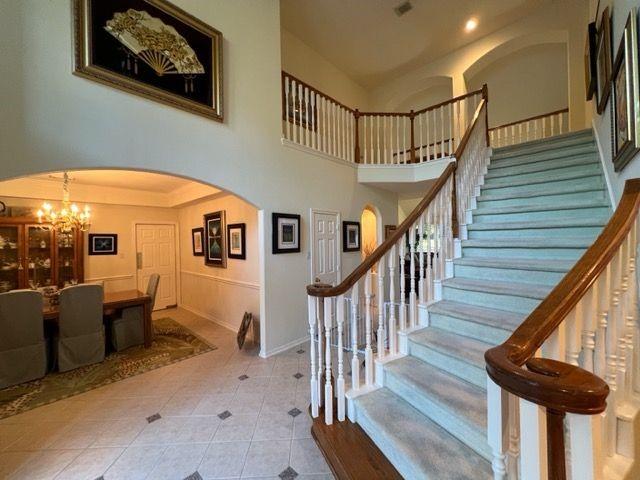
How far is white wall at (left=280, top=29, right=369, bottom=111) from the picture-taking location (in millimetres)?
4773

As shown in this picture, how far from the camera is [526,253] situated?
2246mm

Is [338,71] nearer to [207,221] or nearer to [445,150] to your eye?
[445,150]

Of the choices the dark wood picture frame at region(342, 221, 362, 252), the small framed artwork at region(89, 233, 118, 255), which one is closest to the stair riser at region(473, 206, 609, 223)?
the dark wood picture frame at region(342, 221, 362, 252)

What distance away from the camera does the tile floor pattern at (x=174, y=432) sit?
5.63ft

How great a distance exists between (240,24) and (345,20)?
2192 mm

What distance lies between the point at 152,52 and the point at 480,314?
3.61m

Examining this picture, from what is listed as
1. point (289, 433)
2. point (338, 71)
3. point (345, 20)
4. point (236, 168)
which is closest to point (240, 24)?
point (236, 168)

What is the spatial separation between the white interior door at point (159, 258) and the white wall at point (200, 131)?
3915mm

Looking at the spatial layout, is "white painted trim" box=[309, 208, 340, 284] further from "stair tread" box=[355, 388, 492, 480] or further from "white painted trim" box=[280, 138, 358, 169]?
"stair tread" box=[355, 388, 492, 480]

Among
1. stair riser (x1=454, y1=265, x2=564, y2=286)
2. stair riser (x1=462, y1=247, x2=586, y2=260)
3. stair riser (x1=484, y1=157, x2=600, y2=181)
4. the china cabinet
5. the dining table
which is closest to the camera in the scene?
stair riser (x1=454, y1=265, x2=564, y2=286)

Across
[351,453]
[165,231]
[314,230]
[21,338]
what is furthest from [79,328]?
[165,231]

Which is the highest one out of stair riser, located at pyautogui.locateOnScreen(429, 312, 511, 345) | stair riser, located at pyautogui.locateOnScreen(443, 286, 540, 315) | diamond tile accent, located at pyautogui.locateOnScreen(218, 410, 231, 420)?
stair riser, located at pyautogui.locateOnScreen(443, 286, 540, 315)

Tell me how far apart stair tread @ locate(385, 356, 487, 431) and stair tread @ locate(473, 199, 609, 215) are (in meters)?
1.81

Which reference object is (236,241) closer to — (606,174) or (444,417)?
(444,417)
